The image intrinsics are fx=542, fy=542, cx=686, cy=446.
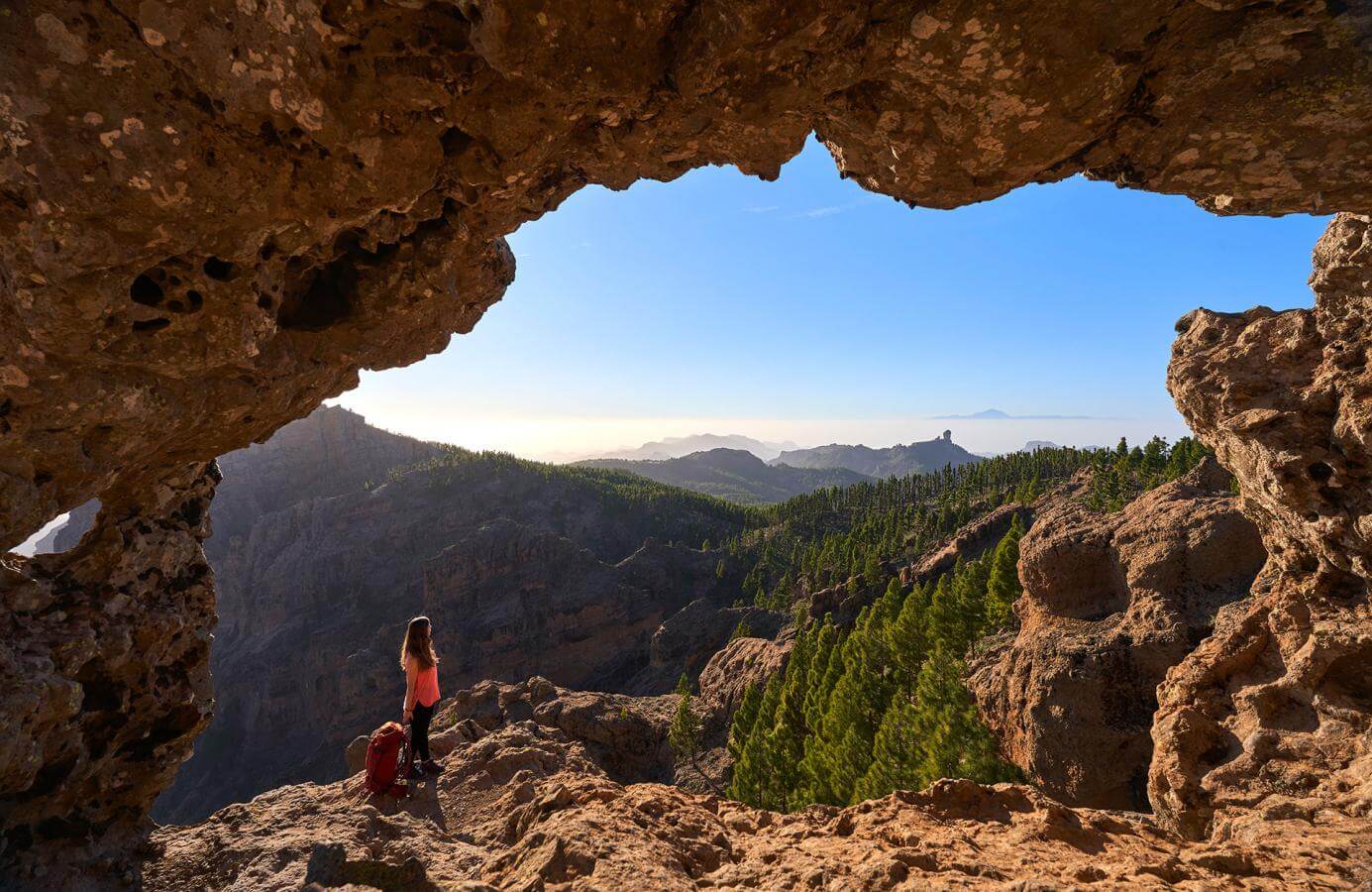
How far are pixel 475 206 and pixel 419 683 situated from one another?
757 cm

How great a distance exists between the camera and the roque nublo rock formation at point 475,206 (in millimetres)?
4457

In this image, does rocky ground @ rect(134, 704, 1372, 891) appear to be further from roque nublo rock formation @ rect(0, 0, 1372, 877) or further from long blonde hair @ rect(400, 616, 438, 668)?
long blonde hair @ rect(400, 616, 438, 668)

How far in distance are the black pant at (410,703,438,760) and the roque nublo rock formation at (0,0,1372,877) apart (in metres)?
3.20

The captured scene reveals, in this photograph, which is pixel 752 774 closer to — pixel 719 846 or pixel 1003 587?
pixel 1003 587

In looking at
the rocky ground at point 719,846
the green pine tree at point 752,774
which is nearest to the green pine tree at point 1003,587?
the green pine tree at point 752,774

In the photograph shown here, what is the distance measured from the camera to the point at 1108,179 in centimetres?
575

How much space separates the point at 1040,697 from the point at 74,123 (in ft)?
73.7

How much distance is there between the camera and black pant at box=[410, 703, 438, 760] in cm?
931

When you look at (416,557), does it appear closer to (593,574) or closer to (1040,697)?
(593,574)

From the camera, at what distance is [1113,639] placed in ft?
53.7

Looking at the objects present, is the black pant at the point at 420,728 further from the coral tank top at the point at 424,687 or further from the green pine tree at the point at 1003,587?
the green pine tree at the point at 1003,587

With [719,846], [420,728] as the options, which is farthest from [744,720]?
[719,846]

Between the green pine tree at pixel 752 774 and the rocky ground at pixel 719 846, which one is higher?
the rocky ground at pixel 719 846

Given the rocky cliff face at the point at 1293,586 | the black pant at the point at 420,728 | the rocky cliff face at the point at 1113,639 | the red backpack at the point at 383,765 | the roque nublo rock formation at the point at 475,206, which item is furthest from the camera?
the rocky cliff face at the point at 1113,639
